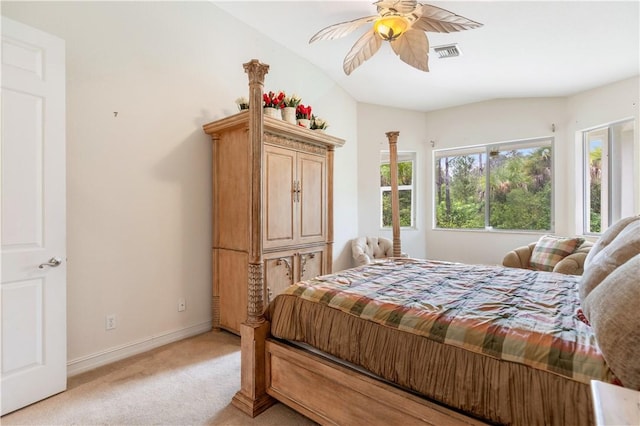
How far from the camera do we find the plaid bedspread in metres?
1.10

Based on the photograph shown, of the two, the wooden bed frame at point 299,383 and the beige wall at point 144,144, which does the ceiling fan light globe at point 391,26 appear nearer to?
the wooden bed frame at point 299,383

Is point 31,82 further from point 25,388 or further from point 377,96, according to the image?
point 377,96

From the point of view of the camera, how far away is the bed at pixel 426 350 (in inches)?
42.5

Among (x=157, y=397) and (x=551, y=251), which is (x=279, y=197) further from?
(x=551, y=251)

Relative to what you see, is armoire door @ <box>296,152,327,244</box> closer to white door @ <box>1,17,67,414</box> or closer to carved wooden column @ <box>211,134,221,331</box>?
carved wooden column @ <box>211,134,221,331</box>

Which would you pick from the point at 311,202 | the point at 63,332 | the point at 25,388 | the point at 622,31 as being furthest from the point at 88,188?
the point at 622,31

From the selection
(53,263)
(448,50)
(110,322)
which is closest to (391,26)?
(448,50)

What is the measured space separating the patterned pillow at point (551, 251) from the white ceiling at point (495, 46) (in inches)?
79.1

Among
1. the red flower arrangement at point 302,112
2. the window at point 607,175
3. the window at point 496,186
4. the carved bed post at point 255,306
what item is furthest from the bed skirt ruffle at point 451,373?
the window at point 496,186

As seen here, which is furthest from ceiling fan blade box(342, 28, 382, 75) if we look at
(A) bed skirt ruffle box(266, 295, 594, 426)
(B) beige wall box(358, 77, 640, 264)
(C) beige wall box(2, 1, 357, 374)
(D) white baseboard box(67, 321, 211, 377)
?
(D) white baseboard box(67, 321, 211, 377)

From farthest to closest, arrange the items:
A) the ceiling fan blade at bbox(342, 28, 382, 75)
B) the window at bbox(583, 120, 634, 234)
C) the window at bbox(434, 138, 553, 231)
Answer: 1. the window at bbox(434, 138, 553, 231)
2. the window at bbox(583, 120, 634, 234)
3. the ceiling fan blade at bbox(342, 28, 382, 75)

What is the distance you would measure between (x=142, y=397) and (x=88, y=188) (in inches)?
60.4

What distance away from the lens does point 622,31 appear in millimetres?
2951

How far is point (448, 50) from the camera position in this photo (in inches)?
134
